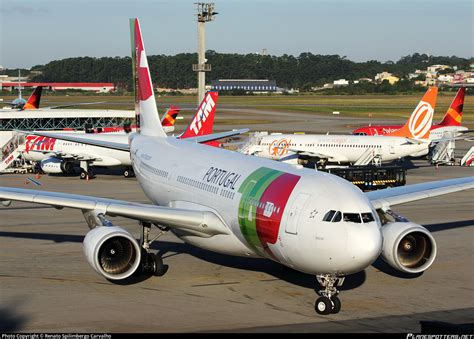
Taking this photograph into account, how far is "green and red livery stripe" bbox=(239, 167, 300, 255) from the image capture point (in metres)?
25.4

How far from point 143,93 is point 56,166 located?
2947 centimetres

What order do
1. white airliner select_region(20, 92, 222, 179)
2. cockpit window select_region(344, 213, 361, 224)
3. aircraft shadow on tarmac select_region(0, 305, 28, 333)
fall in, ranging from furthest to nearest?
white airliner select_region(20, 92, 222, 179) → cockpit window select_region(344, 213, 361, 224) → aircraft shadow on tarmac select_region(0, 305, 28, 333)

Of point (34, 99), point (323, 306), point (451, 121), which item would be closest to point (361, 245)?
point (323, 306)

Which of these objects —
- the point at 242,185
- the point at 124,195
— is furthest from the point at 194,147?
the point at 124,195

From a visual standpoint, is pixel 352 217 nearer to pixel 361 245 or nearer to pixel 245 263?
pixel 361 245

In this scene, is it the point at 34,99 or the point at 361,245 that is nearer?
the point at 361,245

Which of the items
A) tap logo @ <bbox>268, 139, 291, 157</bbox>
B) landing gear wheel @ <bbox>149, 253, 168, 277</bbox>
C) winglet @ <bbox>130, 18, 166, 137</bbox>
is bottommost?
tap logo @ <bbox>268, 139, 291, 157</bbox>

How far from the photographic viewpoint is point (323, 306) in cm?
2484

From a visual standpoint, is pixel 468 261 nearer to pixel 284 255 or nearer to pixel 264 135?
pixel 284 255

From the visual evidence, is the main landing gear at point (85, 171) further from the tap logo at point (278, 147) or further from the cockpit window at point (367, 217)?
the cockpit window at point (367, 217)

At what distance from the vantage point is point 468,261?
33781mm

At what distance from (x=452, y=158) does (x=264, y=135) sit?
1853cm

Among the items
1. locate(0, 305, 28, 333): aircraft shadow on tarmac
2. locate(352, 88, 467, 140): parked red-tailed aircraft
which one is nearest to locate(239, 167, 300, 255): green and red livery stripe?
locate(0, 305, 28, 333): aircraft shadow on tarmac

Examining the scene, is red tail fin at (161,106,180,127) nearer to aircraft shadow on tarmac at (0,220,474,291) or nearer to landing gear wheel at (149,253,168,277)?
aircraft shadow on tarmac at (0,220,474,291)
